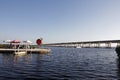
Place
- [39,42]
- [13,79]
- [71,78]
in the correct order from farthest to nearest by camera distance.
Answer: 1. [39,42]
2. [71,78]
3. [13,79]

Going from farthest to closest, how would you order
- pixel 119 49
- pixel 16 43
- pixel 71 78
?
pixel 16 43, pixel 119 49, pixel 71 78

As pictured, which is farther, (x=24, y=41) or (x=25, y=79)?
(x=24, y=41)

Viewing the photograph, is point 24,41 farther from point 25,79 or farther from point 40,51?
point 25,79

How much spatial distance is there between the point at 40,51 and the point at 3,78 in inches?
2352

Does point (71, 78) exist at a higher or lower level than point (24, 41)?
lower

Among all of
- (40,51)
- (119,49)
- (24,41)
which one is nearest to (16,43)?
(24,41)

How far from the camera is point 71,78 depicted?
2550 centimetres

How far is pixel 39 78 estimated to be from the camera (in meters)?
25.2

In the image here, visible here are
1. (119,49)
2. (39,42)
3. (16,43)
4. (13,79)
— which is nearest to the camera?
(13,79)

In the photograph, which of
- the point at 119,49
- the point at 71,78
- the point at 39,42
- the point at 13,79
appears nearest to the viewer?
the point at 13,79

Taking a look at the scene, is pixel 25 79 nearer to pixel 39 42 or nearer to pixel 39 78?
pixel 39 78

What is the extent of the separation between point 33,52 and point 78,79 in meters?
59.1

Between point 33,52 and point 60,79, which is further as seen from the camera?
point 33,52

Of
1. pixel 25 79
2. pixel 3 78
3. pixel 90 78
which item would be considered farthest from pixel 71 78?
pixel 3 78
